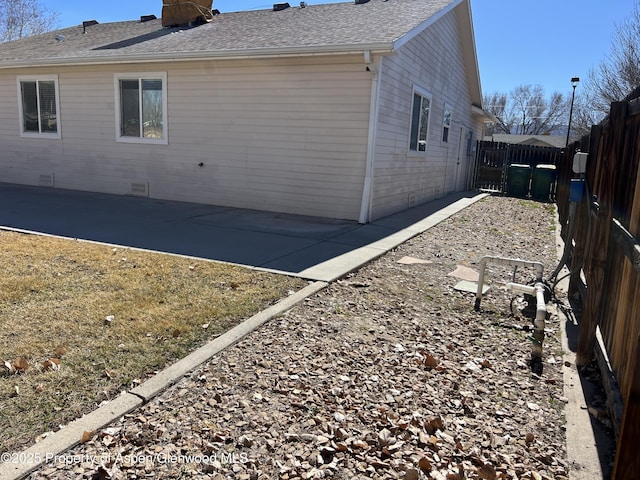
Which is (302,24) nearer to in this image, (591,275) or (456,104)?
(456,104)

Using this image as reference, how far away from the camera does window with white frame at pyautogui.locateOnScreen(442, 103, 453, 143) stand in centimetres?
1427

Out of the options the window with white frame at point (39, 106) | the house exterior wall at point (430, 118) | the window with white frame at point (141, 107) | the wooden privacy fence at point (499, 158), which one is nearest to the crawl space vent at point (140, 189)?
the window with white frame at point (141, 107)

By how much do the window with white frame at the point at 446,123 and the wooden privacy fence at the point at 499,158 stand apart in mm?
4835

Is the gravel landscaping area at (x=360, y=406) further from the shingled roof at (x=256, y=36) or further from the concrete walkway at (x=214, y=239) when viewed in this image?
the shingled roof at (x=256, y=36)

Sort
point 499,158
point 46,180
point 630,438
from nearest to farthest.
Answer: point 630,438, point 46,180, point 499,158

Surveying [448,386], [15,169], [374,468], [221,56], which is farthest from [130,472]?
[15,169]

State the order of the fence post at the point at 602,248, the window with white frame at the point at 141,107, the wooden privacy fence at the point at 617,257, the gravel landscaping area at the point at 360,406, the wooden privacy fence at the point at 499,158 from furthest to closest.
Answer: the wooden privacy fence at the point at 499,158 < the window with white frame at the point at 141,107 < the fence post at the point at 602,248 < the wooden privacy fence at the point at 617,257 < the gravel landscaping area at the point at 360,406

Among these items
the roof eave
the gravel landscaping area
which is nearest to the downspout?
the roof eave

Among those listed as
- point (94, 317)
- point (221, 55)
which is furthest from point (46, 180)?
point (94, 317)

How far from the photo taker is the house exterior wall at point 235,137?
920cm

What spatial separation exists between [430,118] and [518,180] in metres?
6.26

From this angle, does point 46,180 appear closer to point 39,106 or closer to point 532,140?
point 39,106

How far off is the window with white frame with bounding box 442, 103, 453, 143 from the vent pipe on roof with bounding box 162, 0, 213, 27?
7185 mm

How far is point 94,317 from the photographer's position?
386 cm
